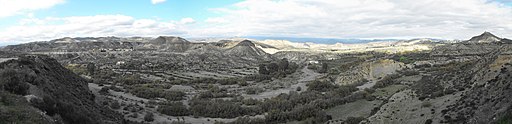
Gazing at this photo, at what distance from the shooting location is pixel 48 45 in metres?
166

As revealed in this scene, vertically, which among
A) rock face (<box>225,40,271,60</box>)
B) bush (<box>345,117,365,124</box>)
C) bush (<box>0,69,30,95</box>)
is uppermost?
bush (<box>0,69,30,95</box>)

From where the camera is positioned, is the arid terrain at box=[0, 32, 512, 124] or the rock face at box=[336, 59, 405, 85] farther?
the rock face at box=[336, 59, 405, 85]

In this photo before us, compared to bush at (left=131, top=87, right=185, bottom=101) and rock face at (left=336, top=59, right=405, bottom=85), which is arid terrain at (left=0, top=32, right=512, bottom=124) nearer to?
rock face at (left=336, top=59, right=405, bottom=85)

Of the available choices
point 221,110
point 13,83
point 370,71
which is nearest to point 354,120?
point 221,110

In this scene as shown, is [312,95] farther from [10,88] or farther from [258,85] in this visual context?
[10,88]

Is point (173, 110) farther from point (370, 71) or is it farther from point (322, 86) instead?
point (370, 71)

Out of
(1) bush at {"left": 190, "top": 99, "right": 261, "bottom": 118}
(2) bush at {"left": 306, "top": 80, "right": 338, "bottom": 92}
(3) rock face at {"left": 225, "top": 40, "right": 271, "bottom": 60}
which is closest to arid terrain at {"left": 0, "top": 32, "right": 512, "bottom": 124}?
(2) bush at {"left": 306, "top": 80, "right": 338, "bottom": 92}

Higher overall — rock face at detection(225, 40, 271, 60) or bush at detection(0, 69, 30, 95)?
bush at detection(0, 69, 30, 95)

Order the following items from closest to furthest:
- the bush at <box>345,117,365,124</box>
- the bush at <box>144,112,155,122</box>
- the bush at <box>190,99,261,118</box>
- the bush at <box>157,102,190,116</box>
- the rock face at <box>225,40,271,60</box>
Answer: the bush at <box>345,117,365,124</box>
the bush at <box>144,112,155,122</box>
the bush at <box>157,102,190,116</box>
the bush at <box>190,99,261,118</box>
the rock face at <box>225,40,271,60</box>

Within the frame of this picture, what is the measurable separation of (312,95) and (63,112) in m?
32.7

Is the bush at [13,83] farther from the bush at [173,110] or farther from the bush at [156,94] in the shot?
the bush at [156,94]

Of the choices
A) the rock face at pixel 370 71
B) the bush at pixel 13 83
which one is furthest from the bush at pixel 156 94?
the bush at pixel 13 83

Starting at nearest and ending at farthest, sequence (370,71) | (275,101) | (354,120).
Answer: (354,120) < (275,101) < (370,71)

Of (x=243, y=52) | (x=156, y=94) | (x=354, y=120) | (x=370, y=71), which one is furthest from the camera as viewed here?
(x=243, y=52)
